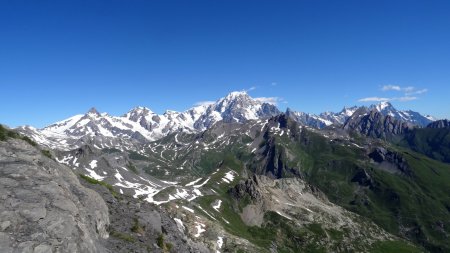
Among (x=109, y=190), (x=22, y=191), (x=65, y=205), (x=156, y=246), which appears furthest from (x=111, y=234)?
(x=109, y=190)

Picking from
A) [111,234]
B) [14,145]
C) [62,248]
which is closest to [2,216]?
[62,248]

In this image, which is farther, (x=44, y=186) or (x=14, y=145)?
(x=14, y=145)

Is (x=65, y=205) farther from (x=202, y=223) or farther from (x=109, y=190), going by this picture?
(x=202, y=223)

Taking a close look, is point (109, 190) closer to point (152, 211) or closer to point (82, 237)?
point (152, 211)

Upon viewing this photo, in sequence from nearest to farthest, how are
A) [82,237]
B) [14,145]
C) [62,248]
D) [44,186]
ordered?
[62,248], [82,237], [44,186], [14,145]

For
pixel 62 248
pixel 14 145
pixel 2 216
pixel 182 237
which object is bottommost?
pixel 182 237

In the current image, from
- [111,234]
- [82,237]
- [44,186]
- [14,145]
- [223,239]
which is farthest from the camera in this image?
[223,239]

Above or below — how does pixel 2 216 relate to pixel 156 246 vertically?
above
